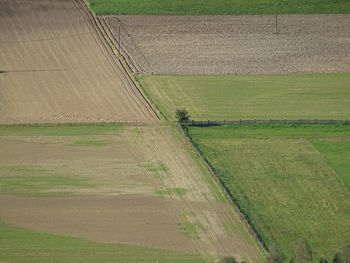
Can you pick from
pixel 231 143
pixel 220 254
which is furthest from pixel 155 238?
pixel 231 143

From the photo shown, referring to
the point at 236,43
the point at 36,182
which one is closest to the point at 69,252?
the point at 36,182

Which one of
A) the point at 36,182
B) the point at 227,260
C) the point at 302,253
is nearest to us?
the point at 227,260

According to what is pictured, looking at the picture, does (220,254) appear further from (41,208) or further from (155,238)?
(41,208)

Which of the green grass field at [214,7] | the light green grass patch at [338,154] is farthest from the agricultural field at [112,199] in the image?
the green grass field at [214,7]

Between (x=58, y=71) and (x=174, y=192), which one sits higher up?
(x=58, y=71)

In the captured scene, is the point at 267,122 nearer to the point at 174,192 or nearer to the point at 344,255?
the point at 174,192

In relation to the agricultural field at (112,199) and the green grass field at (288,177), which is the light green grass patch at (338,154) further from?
the agricultural field at (112,199)

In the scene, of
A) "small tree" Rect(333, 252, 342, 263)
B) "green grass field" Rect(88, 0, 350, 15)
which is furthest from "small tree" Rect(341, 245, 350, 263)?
"green grass field" Rect(88, 0, 350, 15)
